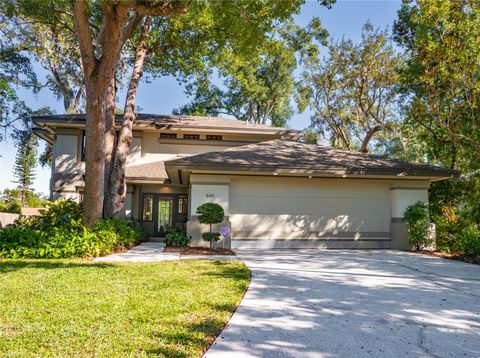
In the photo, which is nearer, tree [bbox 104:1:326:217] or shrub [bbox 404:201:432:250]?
shrub [bbox 404:201:432:250]

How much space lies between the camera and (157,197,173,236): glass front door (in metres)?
17.8

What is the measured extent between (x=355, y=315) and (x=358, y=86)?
20846mm

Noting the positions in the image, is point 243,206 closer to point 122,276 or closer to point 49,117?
point 122,276

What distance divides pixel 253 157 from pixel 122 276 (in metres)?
7.54

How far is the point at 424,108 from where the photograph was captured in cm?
1402

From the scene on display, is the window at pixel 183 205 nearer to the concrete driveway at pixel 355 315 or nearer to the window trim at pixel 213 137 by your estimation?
the window trim at pixel 213 137

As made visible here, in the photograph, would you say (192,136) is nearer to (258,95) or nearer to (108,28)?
(108,28)

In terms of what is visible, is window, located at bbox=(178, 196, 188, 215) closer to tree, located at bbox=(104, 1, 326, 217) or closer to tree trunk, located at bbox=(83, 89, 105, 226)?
tree, located at bbox=(104, 1, 326, 217)

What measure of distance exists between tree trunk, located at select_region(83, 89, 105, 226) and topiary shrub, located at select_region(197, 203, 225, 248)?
10.2ft

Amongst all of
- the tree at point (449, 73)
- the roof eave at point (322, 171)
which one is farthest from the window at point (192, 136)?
the tree at point (449, 73)

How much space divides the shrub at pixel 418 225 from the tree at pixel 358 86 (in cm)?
1110

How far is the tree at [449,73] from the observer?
40.0 ft

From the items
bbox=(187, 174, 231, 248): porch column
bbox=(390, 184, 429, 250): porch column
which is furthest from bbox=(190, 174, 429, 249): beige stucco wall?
bbox=(187, 174, 231, 248): porch column

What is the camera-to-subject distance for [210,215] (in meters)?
11.6
